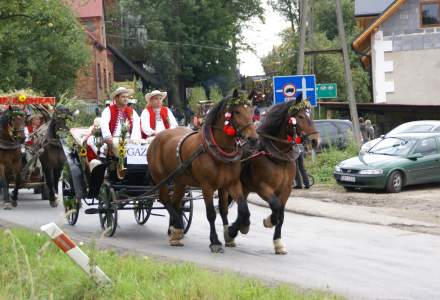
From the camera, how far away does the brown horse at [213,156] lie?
10523 mm

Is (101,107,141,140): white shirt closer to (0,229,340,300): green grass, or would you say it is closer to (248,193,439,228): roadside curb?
(0,229,340,300): green grass

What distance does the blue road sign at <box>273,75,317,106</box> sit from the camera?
811 inches

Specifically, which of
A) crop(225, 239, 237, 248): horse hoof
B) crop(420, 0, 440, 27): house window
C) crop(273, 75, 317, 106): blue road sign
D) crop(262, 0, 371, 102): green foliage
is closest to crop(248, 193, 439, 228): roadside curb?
crop(273, 75, 317, 106): blue road sign

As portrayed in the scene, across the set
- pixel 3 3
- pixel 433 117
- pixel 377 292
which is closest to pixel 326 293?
pixel 377 292

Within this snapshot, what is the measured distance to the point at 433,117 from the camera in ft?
105

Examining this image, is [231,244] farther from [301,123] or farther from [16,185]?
[16,185]

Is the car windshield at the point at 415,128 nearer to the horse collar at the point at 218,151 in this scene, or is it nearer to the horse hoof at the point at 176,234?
the horse hoof at the point at 176,234

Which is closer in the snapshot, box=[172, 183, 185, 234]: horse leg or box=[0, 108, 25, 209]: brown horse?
box=[172, 183, 185, 234]: horse leg

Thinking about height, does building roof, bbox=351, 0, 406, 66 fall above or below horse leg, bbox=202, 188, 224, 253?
above

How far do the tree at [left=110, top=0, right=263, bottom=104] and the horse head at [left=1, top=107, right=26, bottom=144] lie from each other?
4816 centimetres

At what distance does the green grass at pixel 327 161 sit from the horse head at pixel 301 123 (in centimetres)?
1196

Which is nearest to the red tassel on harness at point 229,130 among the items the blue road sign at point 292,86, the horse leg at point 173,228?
the horse leg at point 173,228

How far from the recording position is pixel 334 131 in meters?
27.7

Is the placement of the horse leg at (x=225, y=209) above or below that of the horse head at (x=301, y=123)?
below
